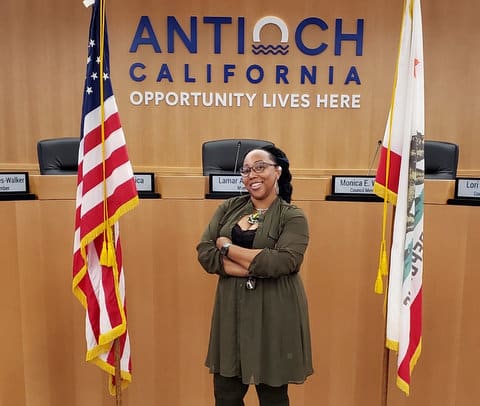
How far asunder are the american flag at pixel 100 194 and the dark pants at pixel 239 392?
1.45 ft

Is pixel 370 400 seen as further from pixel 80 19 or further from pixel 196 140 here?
pixel 80 19

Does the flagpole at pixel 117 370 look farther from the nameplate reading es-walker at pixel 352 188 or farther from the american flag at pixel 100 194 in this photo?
the nameplate reading es-walker at pixel 352 188

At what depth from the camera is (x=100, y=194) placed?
1571mm

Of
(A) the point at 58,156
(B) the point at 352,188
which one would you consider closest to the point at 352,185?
(B) the point at 352,188

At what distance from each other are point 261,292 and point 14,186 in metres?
1.33

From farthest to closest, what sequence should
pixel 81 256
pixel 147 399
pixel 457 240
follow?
pixel 147 399 < pixel 457 240 < pixel 81 256

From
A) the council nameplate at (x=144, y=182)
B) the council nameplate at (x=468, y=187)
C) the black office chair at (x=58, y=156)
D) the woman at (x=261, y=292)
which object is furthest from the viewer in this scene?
the black office chair at (x=58, y=156)

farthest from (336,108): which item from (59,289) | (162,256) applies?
(59,289)

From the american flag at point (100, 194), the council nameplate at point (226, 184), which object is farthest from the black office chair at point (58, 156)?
the american flag at point (100, 194)

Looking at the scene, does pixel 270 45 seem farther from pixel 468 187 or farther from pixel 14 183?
pixel 14 183

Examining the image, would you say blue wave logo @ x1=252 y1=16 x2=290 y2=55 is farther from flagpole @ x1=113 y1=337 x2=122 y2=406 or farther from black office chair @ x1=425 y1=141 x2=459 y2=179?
flagpole @ x1=113 y1=337 x2=122 y2=406

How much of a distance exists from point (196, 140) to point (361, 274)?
2.46 meters

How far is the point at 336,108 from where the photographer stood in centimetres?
398

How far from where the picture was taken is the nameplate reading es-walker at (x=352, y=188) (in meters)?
2.03
